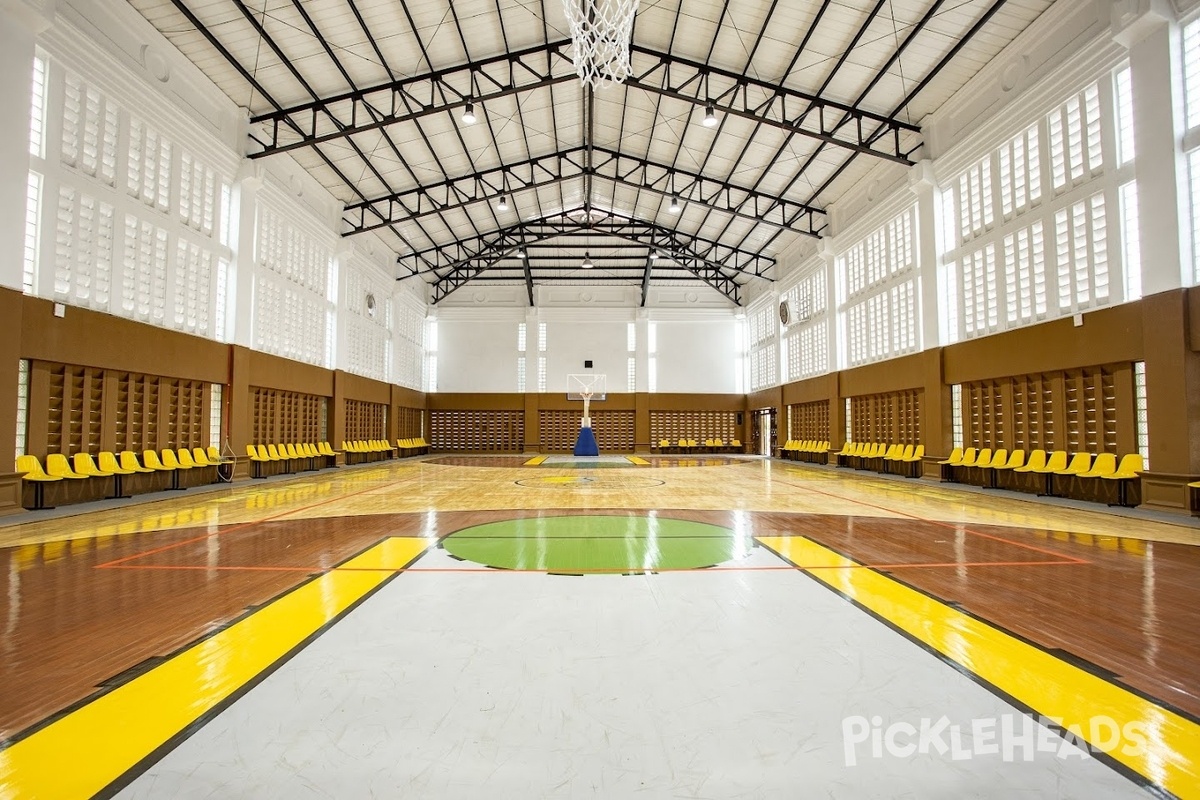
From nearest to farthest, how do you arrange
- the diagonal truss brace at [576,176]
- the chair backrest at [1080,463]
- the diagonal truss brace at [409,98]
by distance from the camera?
the chair backrest at [1080,463] < the diagonal truss brace at [409,98] < the diagonal truss brace at [576,176]

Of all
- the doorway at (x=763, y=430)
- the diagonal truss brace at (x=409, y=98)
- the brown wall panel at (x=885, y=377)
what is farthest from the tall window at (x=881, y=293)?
the diagonal truss brace at (x=409, y=98)

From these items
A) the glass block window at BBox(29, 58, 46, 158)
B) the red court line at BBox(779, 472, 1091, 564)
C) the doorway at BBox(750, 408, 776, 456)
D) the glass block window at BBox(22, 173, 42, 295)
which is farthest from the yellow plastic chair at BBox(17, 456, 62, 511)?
the doorway at BBox(750, 408, 776, 456)

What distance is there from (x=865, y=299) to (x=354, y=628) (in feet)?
55.4

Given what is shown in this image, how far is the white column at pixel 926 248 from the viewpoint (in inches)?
515

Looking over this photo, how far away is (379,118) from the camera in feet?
44.8

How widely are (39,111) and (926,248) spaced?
16970 millimetres

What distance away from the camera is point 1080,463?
9.37 meters

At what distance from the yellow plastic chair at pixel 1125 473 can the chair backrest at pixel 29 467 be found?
16.1 m

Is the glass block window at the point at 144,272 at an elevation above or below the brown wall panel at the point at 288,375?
above

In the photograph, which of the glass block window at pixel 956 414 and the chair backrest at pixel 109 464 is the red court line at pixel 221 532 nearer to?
the chair backrest at pixel 109 464

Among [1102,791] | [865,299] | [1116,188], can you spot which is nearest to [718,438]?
[865,299]

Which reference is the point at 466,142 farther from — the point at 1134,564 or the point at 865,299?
the point at 1134,564

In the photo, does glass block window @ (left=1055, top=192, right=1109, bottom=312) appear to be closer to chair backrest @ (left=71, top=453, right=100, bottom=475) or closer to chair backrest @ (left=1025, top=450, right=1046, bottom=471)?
chair backrest @ (left=1025, top=450, right=1046, bottom=471)

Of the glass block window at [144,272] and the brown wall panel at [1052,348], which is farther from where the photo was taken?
the glass block window at [144,272]
